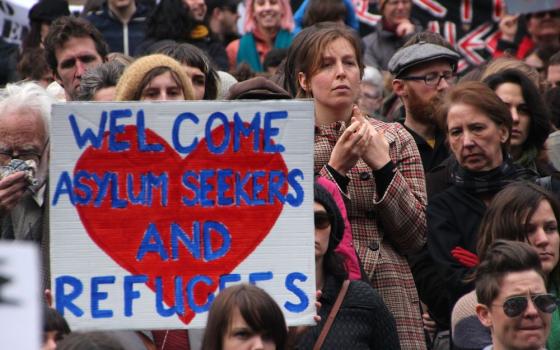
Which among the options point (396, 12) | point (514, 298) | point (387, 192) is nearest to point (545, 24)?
point (396, 12)

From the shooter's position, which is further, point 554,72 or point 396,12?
point 396,12

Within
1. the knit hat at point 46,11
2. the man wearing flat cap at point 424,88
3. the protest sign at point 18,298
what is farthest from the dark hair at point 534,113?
the protest sign at point 18,298

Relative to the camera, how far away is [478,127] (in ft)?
22.4

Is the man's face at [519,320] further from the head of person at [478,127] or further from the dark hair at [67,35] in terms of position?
the dark hair at [67,35]

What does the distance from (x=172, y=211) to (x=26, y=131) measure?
101 centimetres

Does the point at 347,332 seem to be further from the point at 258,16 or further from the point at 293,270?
the point at 258,16

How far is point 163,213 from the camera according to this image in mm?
5188

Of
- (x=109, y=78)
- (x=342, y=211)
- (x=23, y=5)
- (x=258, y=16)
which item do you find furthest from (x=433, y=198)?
(x=23, y=5)

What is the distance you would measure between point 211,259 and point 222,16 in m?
6.96

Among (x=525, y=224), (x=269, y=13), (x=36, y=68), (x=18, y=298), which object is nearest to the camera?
(x=18, y=298)

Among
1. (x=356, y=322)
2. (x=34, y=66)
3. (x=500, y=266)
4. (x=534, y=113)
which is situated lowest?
(x=356, y=322)

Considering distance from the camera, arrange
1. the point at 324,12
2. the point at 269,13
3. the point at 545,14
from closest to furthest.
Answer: the point at 324,12 < the point at 269,13 < the point at 545,14

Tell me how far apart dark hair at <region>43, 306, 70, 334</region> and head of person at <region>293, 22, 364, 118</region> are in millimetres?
1964

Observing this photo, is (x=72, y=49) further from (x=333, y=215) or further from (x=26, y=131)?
(x=333, y=215)
